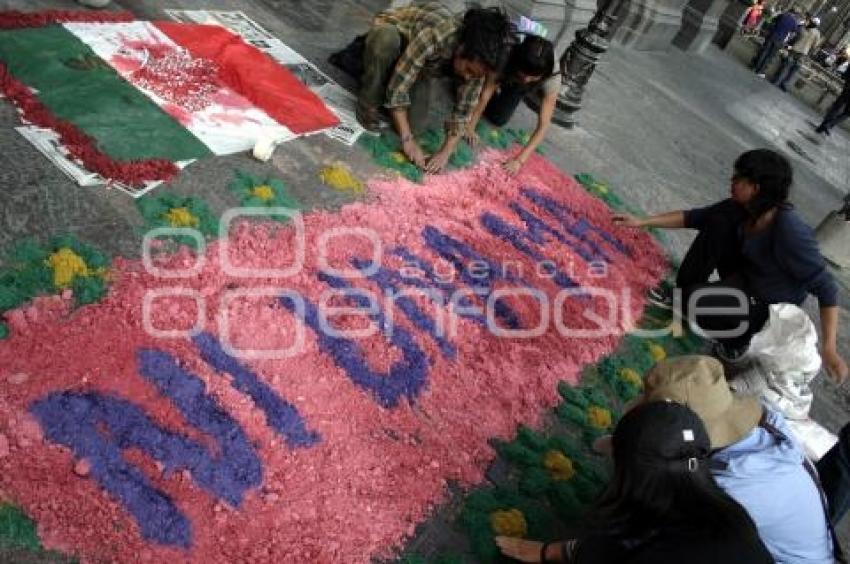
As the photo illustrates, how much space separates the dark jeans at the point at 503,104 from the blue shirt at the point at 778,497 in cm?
346

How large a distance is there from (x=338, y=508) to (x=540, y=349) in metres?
1.59

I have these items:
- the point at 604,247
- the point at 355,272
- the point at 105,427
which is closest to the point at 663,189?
the point at 604,247

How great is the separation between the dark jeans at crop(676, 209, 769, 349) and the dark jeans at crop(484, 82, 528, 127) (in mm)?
1697

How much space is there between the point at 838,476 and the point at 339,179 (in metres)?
2.73

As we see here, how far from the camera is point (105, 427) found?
2059 mm

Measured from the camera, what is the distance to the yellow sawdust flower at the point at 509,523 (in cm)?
247

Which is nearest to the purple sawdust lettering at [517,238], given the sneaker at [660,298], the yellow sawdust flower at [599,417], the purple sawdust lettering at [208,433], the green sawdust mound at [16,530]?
the sneaker at [660,298]

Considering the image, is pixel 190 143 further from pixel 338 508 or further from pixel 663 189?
pixel 663 189

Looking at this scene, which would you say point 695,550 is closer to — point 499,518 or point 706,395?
point 706,395

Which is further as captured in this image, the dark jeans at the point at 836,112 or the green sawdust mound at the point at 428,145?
the dark jeans at the point at 836,112

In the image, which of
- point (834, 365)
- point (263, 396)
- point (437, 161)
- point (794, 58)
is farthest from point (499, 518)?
point (794, 58)

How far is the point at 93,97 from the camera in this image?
331 cm

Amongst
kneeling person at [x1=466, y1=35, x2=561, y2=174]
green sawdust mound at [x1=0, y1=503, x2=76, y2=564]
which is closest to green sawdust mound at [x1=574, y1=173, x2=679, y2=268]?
kneeling person at [x1=466, y1=35, x2=561, y2=174]

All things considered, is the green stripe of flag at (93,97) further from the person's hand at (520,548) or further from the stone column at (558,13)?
the stone column at (558,13)
